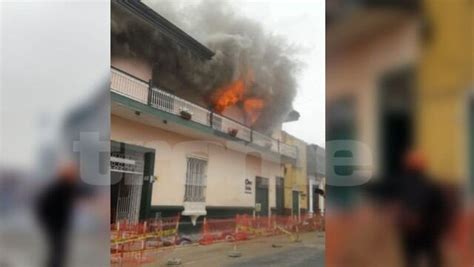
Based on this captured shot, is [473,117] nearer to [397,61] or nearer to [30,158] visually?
[397,61]

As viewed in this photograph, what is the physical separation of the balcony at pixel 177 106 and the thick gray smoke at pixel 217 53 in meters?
0.04

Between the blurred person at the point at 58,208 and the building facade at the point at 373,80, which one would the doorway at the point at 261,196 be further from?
the blurred person at the point at 58,208

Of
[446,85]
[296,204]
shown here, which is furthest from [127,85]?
[446,85]

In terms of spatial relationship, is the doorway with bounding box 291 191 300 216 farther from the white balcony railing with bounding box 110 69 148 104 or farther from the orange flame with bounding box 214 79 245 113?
the white balcony railing with bounding box 110 69 148 104

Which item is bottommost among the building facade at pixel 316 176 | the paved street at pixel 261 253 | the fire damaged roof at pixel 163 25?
the paved street at pixel 261 253

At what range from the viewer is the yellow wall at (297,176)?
136cm

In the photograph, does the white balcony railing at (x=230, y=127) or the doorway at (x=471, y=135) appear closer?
the doorway at (x=471, y=135)

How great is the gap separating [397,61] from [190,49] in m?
0.82

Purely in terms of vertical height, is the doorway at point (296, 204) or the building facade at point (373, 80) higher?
the building facade at point (373, 80)

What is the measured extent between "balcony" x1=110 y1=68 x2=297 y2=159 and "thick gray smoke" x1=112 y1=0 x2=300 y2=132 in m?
0.04

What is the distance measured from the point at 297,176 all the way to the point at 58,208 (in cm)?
93

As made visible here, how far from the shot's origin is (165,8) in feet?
5.30

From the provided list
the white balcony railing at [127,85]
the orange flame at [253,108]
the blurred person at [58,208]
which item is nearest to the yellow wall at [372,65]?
the orange flame at [253,108]


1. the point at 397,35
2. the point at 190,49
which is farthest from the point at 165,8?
the point at 397,35
